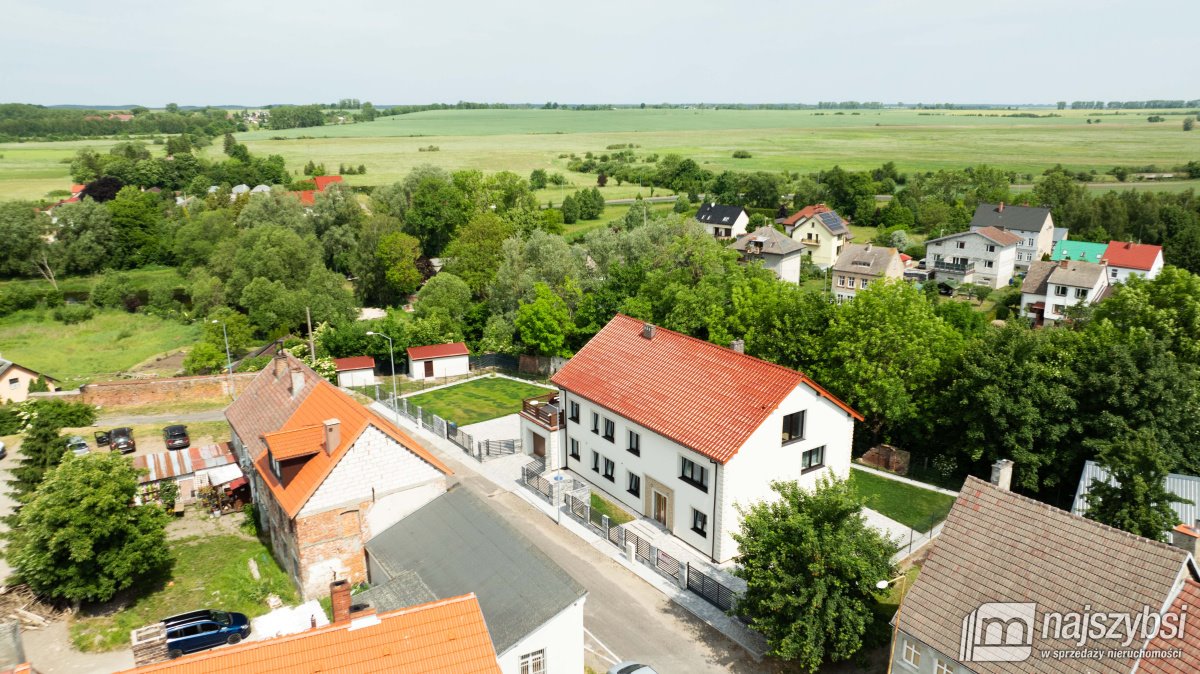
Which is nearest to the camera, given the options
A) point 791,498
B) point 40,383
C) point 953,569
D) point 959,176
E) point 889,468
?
point 953,569

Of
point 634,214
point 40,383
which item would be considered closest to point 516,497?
point 40,383

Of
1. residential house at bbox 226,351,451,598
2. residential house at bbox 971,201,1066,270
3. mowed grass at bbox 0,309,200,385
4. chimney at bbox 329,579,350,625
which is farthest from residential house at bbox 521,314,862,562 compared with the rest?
residential house at bbox 971,201,1066,270

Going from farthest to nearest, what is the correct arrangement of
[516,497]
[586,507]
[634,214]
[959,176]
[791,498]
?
[959,176] → [634,214] → [516,497] → [586,507] → [791,498]

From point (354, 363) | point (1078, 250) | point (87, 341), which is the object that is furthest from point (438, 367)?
point (1078, 250)

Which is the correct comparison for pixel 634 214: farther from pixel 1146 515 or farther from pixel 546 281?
pixel 1146 515

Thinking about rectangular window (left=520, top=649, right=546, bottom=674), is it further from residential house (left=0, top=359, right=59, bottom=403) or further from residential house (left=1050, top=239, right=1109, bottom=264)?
residential house (left=1050, top=239, right=1109, bottom=264)

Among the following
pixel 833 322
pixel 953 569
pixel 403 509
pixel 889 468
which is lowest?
pixel 889 468

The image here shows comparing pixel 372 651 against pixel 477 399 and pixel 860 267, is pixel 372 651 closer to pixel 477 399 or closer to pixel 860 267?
pixel 477 399

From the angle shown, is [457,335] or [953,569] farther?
[457,335]
